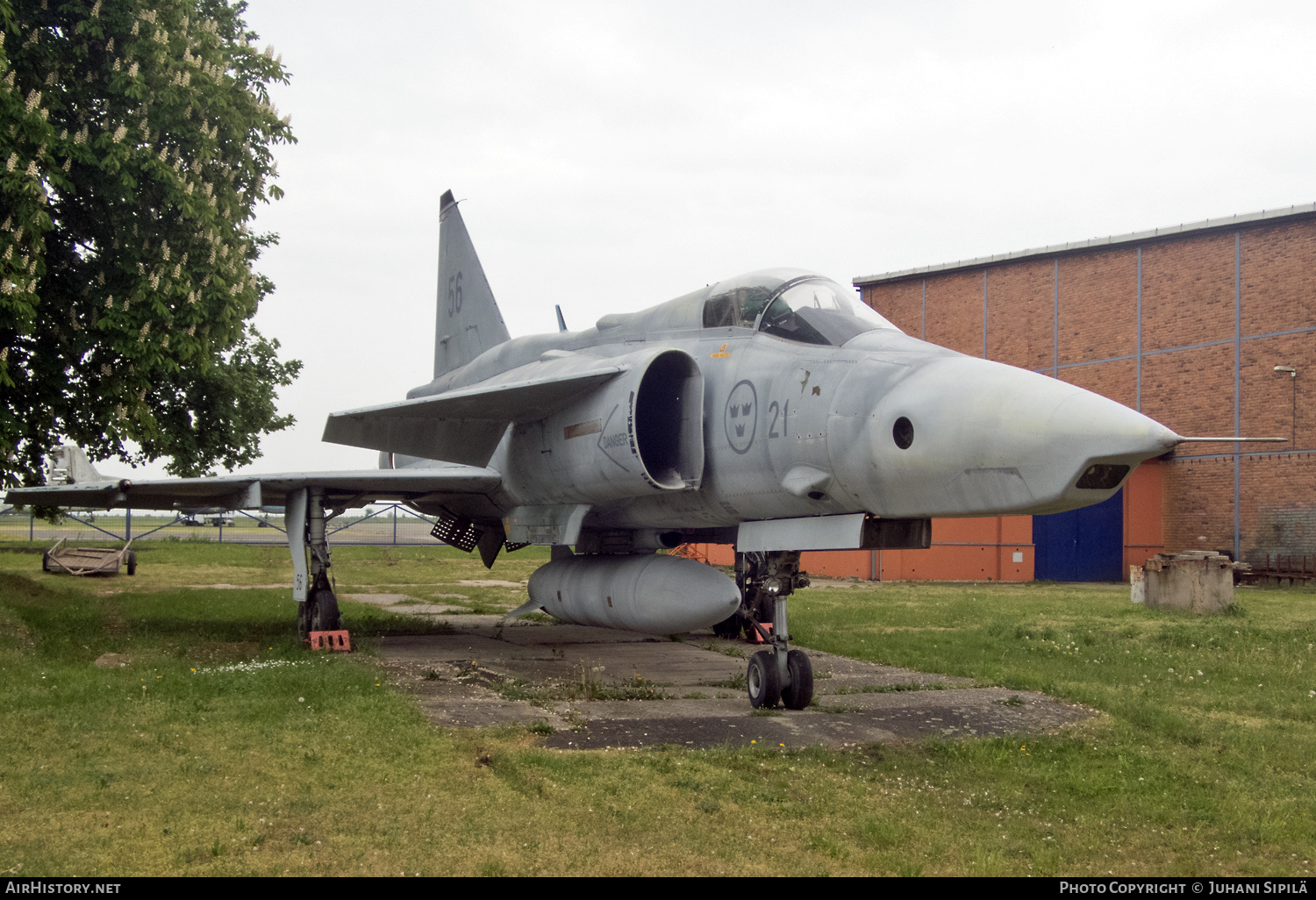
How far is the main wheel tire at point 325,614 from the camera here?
10.8 m

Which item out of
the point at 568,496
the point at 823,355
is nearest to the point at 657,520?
the point at 568,496

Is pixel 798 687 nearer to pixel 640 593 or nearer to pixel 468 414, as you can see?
pixel 640 593

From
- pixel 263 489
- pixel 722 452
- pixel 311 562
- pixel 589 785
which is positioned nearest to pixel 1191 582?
pixel 722 452

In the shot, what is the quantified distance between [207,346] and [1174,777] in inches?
426

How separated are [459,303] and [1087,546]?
1924 centimetres

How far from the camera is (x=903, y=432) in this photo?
6.09 meters

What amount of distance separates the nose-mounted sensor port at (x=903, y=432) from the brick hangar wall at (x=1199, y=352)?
21.0 meters

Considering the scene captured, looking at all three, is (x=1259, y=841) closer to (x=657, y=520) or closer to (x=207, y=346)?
(x=657, y=520)

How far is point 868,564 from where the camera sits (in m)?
27.9

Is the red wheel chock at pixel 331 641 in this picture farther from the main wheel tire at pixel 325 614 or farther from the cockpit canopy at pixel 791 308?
the cockpit canopy at pixel 791 308

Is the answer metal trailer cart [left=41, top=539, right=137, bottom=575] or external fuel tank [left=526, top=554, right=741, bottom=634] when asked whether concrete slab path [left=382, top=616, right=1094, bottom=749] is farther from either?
metal trailer cart [left=41, top=539, right=137, bottom=575]

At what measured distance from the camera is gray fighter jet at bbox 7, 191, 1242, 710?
18.5ft

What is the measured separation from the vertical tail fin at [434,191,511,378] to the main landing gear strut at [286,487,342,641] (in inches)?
130

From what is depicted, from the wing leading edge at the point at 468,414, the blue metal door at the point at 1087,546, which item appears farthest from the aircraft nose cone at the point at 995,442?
the blue metal door at the point at 1087,546
